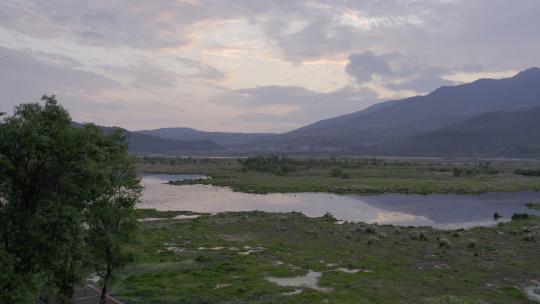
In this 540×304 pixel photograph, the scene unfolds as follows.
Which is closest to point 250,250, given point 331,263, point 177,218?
point 331,263

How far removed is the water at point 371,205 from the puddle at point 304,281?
34805mm

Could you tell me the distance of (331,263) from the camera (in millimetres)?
43656

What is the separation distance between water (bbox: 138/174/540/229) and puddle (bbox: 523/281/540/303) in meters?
30.1

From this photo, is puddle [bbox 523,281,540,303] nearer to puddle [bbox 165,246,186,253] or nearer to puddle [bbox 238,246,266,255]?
puddle [bbox 238,246,266,255]

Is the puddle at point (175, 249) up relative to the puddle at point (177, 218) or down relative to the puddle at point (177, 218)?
up

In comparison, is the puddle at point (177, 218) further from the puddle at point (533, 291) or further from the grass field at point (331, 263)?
the puddle at point (533, 291)

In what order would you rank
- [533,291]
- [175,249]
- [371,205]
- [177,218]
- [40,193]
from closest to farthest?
[40,193], [533,291], [175,249], [177,218], [371,205]

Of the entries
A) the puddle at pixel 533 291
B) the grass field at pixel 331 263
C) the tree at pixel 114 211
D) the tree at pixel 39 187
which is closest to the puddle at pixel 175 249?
the grass field at pixel 331 263

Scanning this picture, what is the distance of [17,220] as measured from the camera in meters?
19.3

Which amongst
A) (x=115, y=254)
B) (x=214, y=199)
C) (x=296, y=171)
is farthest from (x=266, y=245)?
(x=296, y=171)

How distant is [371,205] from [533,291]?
5647 cm

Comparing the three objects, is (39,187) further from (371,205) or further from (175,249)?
(371,205)

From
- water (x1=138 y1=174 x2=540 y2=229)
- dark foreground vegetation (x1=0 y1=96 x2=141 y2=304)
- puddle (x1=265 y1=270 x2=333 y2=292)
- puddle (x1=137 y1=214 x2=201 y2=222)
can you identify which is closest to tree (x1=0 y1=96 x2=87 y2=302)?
dark foreground vegetation (x1=0 y1=96 x2=141 y2=304)

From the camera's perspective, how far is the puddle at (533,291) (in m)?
33.7
